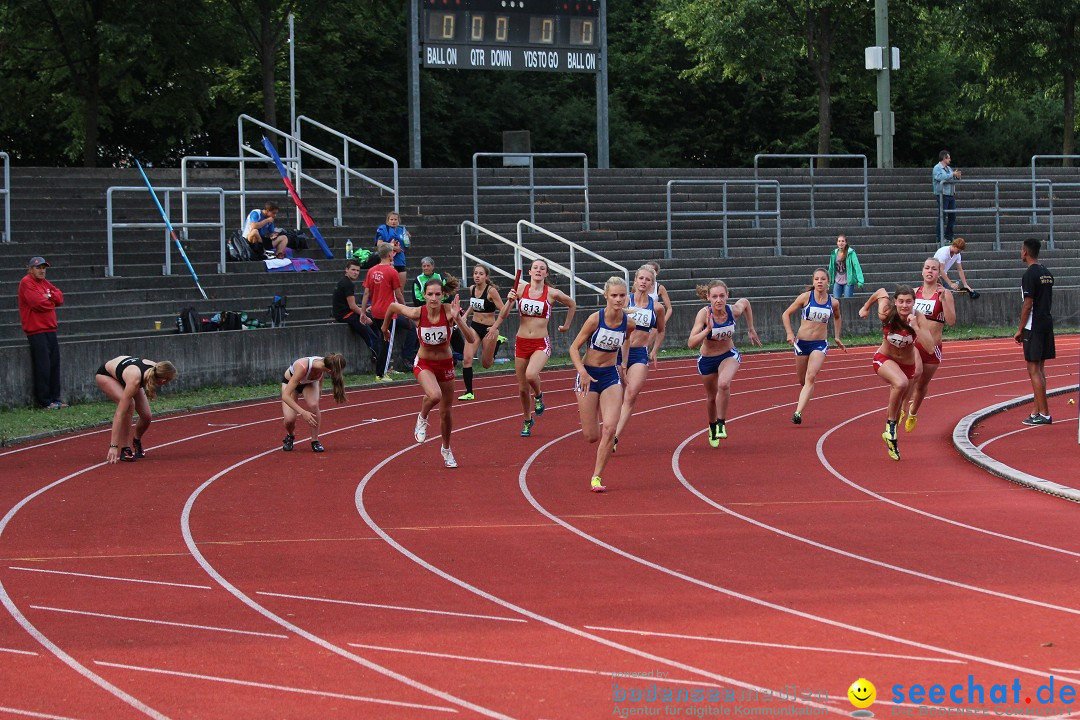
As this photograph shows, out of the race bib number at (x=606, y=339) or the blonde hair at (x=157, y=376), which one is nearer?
the race bib number at (x=606, y=339)

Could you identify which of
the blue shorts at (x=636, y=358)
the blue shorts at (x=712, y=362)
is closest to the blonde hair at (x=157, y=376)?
the blue shorts at (x=636, y=358)

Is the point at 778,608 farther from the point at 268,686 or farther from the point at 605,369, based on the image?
the point at 605,369

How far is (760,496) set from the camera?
1249cm

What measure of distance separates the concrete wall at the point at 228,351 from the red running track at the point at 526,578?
115 inches

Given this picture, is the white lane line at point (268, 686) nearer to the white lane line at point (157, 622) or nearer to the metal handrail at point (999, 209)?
the white lane line at point (157, 622)

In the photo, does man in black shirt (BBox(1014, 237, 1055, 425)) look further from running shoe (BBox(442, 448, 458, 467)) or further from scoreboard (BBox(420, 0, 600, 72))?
scoreboard (BBox(420, 0, 600, 72))

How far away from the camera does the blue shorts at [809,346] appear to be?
56.1 ft

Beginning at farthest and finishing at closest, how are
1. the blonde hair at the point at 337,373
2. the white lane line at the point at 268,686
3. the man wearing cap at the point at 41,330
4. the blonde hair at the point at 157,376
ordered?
1. the man wearing cap at the point at 41,330
2. the blonde hair at the point at 337,373
3. the blonde hair at the point at 157,376
4. the white lane line at the point at 268,686

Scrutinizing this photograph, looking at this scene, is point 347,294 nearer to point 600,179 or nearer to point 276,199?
point 276,199

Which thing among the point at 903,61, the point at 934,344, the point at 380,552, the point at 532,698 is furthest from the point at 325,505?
the point at 903,61

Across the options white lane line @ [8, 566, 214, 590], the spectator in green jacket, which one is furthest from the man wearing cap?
the spectator in green jacket

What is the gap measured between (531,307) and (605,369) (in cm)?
365

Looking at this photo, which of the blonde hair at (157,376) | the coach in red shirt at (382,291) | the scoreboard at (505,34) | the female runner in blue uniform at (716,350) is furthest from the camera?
the scoreboard at (505,34)

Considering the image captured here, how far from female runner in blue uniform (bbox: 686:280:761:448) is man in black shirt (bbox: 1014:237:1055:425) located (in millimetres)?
3205
